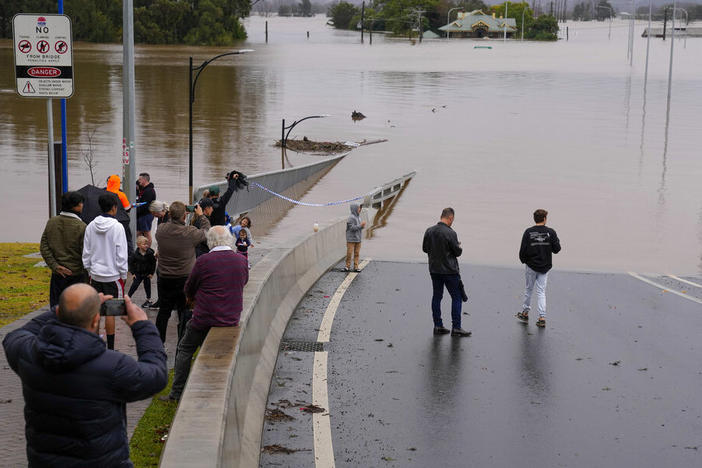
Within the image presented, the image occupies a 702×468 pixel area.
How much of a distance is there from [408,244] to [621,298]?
36.3 ft

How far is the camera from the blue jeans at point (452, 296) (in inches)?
457

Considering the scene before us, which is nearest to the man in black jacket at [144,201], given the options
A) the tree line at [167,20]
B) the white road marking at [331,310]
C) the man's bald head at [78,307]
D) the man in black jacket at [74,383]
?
the white road marking at [331,310]

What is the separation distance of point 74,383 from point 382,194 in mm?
29443

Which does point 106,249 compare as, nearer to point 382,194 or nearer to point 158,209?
point 158,209

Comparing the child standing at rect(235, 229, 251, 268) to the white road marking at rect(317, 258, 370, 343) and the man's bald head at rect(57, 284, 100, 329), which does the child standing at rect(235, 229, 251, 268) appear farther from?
the man's bald head at rect(57, 284, 100, 329)

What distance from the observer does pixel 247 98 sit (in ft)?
280

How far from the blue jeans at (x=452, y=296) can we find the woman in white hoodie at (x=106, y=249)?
4134mm

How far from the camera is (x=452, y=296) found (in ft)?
38.3

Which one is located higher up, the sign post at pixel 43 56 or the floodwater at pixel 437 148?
the sign post at pixel 43 56

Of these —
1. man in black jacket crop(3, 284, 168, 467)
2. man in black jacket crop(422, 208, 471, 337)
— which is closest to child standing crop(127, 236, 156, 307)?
man in black jacket crop(422, 208, 471, 337)

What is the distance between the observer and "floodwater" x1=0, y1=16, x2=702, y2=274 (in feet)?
96.6

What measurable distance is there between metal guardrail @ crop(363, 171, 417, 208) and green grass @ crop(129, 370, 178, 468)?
23.3 metres

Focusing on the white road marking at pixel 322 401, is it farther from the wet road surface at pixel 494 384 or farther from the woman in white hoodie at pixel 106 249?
the woman in white hoodie at pixel 106 249

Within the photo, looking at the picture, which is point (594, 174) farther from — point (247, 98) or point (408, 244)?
point (247, 98)
